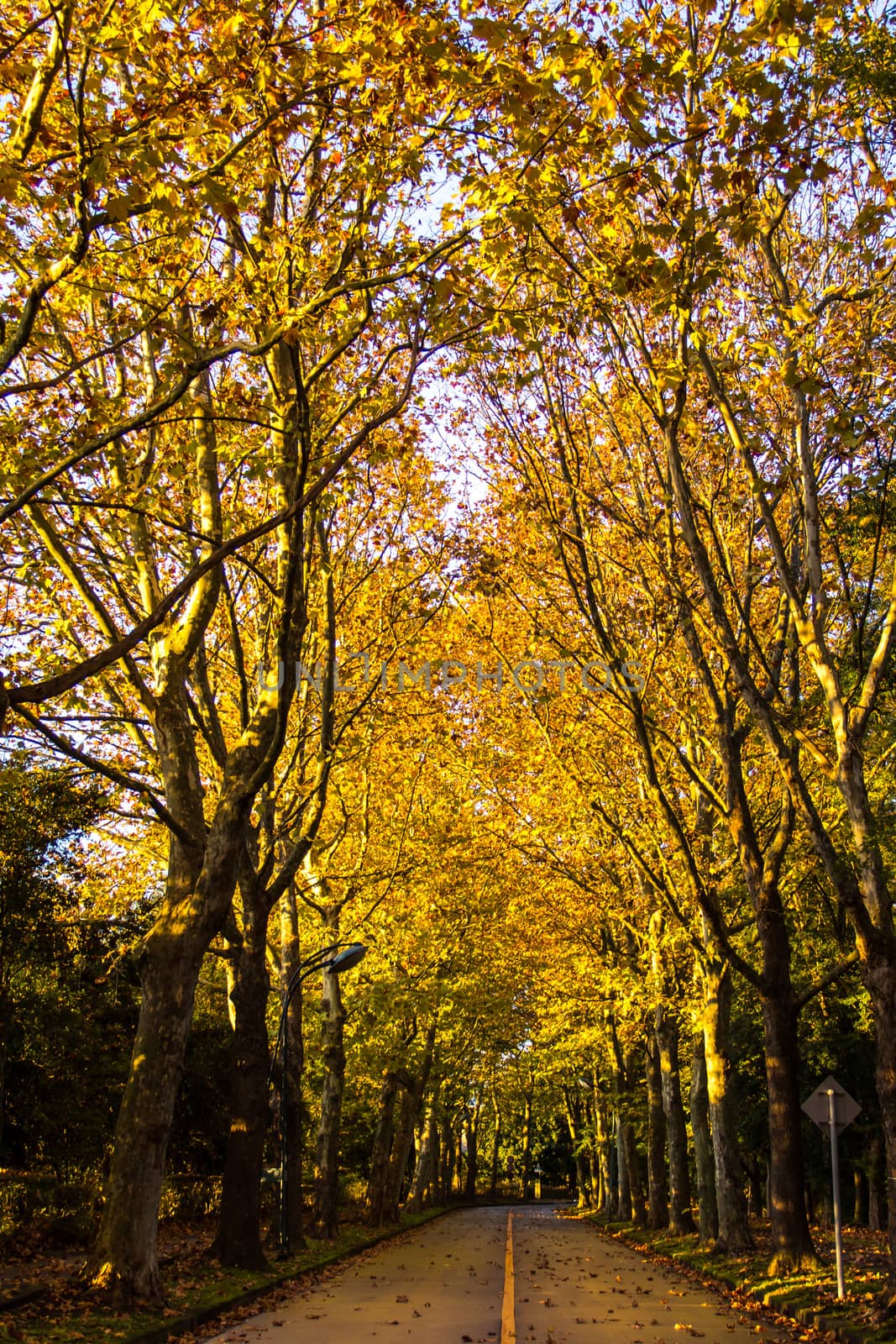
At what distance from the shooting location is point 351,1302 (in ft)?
41.6

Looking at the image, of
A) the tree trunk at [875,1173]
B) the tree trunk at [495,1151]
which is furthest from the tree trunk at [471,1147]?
the tree trunk at [875,1173]

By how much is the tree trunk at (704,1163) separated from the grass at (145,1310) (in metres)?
7.67

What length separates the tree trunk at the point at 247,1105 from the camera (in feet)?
47.8

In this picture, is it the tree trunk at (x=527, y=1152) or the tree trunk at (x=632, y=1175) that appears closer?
the tree trunk at (x=632, y=1175)

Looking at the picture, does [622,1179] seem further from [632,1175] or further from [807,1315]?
[807,1315]

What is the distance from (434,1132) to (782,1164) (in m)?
32.1

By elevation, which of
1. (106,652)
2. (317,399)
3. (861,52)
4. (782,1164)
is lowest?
(782,1164)

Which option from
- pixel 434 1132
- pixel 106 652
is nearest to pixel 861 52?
pixel 106 652

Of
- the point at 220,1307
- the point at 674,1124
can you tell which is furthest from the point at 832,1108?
the point at 674,1124

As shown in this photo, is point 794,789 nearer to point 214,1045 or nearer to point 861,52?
point 861,52

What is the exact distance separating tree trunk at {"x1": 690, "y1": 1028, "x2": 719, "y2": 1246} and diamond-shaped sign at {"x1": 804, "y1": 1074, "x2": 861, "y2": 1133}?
6.39 m

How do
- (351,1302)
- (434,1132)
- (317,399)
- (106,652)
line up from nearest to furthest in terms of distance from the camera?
(106,652) → (317,399) → (351,1302) → (434,1132)

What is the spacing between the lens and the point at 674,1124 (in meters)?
24.4

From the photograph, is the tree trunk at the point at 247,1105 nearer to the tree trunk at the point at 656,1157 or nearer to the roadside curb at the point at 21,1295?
the roadside curb at the point at 21,1295
